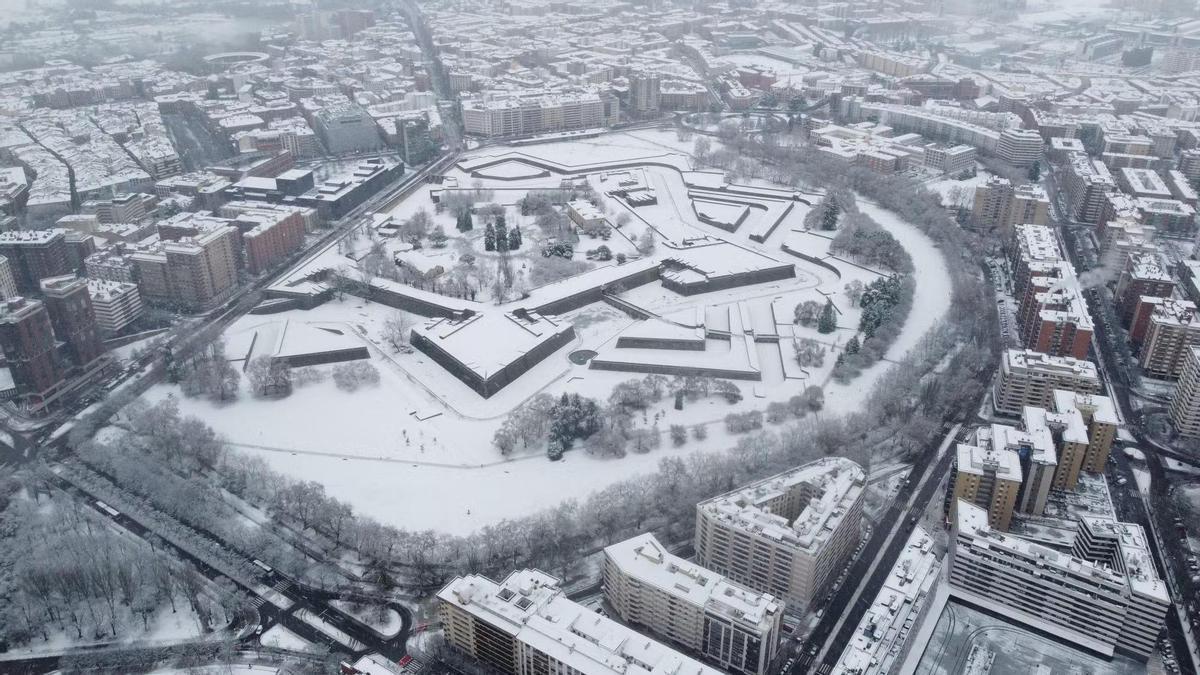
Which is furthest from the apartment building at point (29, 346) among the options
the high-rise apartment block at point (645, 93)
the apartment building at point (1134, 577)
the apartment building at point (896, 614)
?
the high-rise apartment block at point (645, 93)

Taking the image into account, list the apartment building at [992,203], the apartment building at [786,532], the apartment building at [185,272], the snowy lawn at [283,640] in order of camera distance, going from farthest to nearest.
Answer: the apartment building at [992,203] < the apartment building at [185,272] < the apartment building at [786,532] < the snowy lawn at [283,640]

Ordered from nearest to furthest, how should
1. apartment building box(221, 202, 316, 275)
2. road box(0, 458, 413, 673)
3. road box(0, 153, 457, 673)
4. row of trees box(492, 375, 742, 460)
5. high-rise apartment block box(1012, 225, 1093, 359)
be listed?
road box(0, 458, 413, 673) → road box(0, 153, 457, 673) → row of trees box(492, 375, 742, 460) → high-rise apartment block box(1012, 225, 1093, 359) → apartment building box(221, 202, 316, 275)

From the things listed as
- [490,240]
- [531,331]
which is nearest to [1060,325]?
[531,331]

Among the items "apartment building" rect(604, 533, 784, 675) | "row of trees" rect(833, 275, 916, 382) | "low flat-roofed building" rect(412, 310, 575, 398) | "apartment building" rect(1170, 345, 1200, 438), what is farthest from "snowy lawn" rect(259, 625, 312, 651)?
"apartment building" rect(1170, 345, 1200, 438)

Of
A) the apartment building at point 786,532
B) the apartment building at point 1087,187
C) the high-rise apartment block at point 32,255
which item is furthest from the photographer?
the apartment building at point 1087,187

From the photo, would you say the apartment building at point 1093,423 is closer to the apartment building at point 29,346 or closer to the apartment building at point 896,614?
the apartment building at point 896,614

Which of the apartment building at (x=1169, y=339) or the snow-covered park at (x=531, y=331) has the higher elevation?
the apartment building at (x=1169, y=339)

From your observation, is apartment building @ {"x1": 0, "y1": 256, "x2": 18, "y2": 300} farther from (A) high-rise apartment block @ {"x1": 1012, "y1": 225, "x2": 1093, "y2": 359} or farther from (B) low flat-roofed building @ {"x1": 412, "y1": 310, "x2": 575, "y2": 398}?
(A) high-rise apartment block @ {"x1": 1012, "y1": 225, "x2": 1093, "y2": 359}
